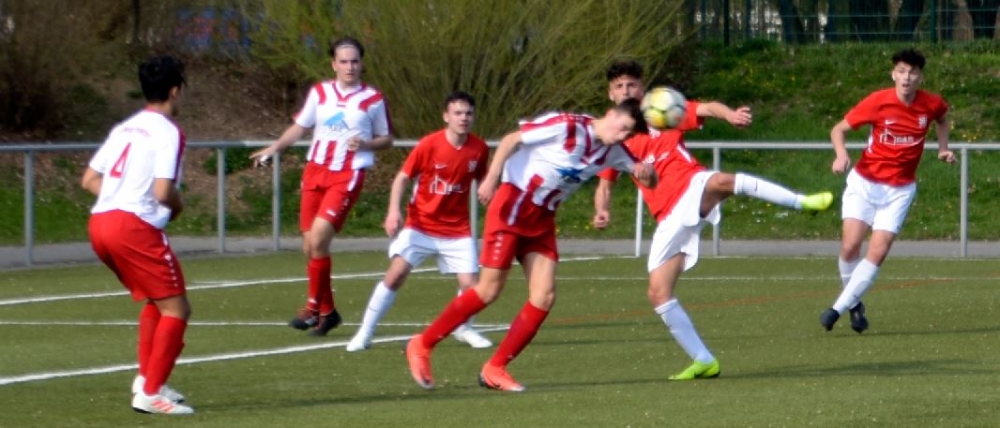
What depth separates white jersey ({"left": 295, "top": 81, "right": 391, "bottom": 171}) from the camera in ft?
43.8

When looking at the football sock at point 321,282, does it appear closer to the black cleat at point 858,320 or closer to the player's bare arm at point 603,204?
the player's bare arm at point 603,204

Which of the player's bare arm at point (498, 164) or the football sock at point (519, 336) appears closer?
Result: the player's bare arm at point (498, 164)

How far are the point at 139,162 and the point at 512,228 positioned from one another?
6.99ft

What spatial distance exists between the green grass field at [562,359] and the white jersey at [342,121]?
1.23 m

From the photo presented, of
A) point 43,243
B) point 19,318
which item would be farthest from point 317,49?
point 19,318

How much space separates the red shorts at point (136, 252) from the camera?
8.81 meters

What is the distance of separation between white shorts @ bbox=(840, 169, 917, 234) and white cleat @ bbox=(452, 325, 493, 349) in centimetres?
287

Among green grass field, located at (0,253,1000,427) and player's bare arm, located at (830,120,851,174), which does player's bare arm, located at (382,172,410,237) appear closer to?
green grass field, located at (0,253,1000,427)

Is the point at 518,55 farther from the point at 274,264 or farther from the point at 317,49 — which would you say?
the point at 274,264

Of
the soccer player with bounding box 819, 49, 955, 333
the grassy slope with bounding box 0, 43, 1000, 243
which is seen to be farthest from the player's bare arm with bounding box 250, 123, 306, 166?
the grassy slope with bounding box 0, 43, 1000, 243

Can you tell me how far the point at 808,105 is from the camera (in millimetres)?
31953

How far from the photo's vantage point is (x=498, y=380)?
32.7 ft

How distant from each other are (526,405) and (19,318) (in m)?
6.25

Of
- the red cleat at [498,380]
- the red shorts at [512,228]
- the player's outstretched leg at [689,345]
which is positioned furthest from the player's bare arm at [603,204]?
the red cleat at [498,380]
